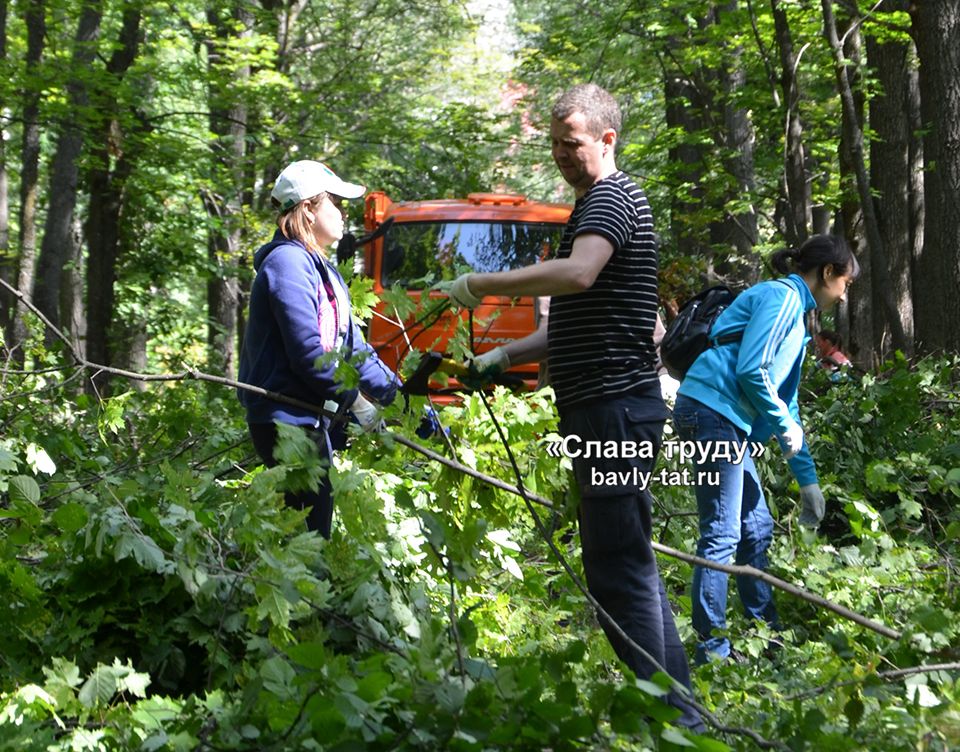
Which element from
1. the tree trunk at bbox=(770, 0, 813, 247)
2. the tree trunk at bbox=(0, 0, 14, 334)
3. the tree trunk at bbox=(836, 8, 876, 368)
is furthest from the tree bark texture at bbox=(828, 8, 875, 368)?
the tree trunk at bbox=(0, 0, 14, 334)

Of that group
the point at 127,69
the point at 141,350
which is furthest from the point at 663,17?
the point at 141,350

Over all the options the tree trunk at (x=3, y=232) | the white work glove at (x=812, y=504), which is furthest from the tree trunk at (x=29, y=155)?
the white work glove at (x=812, y=504)

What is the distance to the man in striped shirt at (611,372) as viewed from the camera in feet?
11.7

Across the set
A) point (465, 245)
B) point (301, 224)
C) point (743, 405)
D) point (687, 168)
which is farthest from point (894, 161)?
point (301, 224)

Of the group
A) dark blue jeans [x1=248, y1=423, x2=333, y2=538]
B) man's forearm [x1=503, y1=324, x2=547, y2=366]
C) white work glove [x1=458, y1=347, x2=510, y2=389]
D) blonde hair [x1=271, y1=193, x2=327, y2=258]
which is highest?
blonde hair [x1=271, y1=193, x2=327, y2=258]

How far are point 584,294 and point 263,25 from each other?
48.5 ft

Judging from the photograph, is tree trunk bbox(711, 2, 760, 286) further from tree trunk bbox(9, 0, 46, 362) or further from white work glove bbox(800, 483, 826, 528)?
white work glove bbox(800, 483, 826, 528)

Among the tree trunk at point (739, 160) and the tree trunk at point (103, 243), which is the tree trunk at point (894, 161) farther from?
the tree trunk at point (103, 243)

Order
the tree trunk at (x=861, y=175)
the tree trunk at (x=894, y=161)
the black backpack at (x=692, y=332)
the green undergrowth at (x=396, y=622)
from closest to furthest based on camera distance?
the green undergrowth at (x=396, y=622), the black backpack at (x=692, y=332), the tree trunk at (x=861, y=175), the tree trunk at (x=894, y=161)

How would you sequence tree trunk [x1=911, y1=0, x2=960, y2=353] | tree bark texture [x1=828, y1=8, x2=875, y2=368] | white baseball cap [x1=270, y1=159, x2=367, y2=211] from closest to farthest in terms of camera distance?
white baseball cap [x1=270, y1=159, x2=367, y2=211], tree trunk [x1=911, y1=0, x2=960, y2=353], tree bark texture [x1=828, y1=8, x2=875, y2=368]

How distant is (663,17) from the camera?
13.8 meters

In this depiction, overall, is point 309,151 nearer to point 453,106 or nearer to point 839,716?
point 453,106

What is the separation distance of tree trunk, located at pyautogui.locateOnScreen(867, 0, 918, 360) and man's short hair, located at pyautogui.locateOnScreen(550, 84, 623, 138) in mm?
8953

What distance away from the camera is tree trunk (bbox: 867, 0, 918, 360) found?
473 inches
